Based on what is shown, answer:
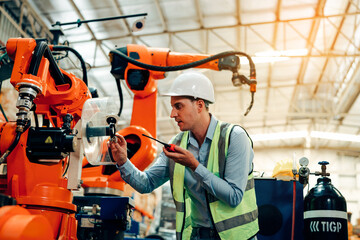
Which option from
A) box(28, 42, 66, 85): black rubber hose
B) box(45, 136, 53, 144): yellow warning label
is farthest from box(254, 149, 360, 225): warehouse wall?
box(45, 136, 53, 144): yellow warning label

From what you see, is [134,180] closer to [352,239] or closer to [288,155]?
[352,239]

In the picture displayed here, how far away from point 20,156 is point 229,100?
447 inches

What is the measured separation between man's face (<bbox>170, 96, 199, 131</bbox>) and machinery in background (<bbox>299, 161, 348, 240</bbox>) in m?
0.98

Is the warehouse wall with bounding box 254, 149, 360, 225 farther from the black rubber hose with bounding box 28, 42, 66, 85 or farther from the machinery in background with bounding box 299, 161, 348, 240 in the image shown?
the black rubber hose with bounding box 28, 42, 66, 85

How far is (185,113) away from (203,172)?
17.3 inches

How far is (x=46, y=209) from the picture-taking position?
181cm

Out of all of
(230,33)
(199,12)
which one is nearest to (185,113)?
(199,12)

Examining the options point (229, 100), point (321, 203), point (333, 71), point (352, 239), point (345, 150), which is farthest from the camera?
point (345, 150)

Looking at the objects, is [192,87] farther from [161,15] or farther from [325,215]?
[161,15]

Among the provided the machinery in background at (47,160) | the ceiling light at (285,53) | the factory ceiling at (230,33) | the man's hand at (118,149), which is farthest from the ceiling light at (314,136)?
the man's hand at (118,149)

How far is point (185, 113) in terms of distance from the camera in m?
2.21

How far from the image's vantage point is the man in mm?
1922

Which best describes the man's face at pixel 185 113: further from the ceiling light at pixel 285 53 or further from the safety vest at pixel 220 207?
the ceiling light at pixel 285 53

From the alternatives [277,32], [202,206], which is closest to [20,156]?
[202,206]
